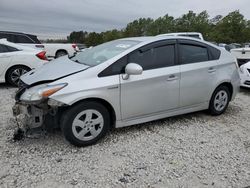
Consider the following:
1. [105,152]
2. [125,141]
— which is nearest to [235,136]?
[125,141]

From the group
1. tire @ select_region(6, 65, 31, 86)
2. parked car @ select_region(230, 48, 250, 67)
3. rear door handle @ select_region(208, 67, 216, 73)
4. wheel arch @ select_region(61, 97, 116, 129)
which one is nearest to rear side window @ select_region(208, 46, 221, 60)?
rear door handle @ select_region(208, 67, 216, 73)

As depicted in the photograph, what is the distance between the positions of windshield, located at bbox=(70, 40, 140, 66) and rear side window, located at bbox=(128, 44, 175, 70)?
0.21m

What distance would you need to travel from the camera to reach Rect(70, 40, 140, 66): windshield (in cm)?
358

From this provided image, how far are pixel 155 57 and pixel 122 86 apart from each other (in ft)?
2.64

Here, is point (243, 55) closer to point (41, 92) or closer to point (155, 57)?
point (155, 57)

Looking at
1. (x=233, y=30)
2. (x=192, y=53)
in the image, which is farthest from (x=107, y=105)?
(x=233, y=30)

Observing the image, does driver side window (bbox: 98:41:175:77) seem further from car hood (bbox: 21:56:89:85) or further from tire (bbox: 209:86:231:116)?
tire (bbox: 209:86:231:116)

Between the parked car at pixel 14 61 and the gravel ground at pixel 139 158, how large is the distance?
282cm

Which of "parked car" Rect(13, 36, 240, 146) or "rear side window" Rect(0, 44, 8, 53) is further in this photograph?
"rear side window" Rect(0, 44, 8, 53)

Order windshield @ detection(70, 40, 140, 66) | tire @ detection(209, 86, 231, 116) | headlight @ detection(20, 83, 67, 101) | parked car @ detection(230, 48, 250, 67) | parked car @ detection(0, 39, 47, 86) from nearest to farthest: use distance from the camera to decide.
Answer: headlight @ detection(20, 83, 67, 101), windshield @ detection(70, 40, 140, 66), tire @ detection(209, 86, 231, 116), parked car @ detection(0, 39, 47, 86), parked car @ detection(230, 48, 250, 67)

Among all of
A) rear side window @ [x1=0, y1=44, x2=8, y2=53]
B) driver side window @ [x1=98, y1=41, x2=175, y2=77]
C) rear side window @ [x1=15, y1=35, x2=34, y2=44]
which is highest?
rear side window @ [x1=15, y1=35, x2=34, y2=44]

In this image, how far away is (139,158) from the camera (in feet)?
9.97

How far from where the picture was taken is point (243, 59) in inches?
303

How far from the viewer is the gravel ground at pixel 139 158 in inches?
102
